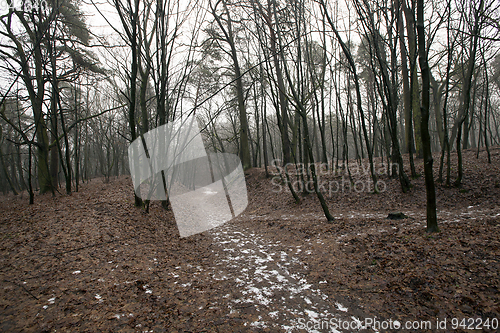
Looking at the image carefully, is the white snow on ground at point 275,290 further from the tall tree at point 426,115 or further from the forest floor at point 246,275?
the tall tree at point 426,115

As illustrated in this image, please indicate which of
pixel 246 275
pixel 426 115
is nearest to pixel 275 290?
pixel 246 275

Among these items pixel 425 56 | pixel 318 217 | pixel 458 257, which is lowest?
pixel 318 217

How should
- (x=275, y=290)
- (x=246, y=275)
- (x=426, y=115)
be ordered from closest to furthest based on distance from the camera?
1. (x=275, y=290)
2. (x=246, y=275)
3. (x=426, y=115)

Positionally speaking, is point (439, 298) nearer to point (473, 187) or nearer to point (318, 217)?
point (318, 217)

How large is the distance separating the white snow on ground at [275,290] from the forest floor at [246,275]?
0.02m

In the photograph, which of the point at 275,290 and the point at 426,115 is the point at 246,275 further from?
the point at 426,115

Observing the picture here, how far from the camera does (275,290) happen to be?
10.1 feet

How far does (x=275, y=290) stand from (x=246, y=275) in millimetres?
661

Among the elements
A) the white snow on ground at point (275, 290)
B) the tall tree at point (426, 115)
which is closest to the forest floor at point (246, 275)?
the white snow on ground at point (275, 290)

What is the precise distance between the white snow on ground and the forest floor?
18mm

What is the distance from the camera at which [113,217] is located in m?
6.07

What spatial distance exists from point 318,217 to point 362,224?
1693 millimetres

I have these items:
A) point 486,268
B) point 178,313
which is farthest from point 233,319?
point 486,268

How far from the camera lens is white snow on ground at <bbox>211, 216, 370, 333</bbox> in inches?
97.3
